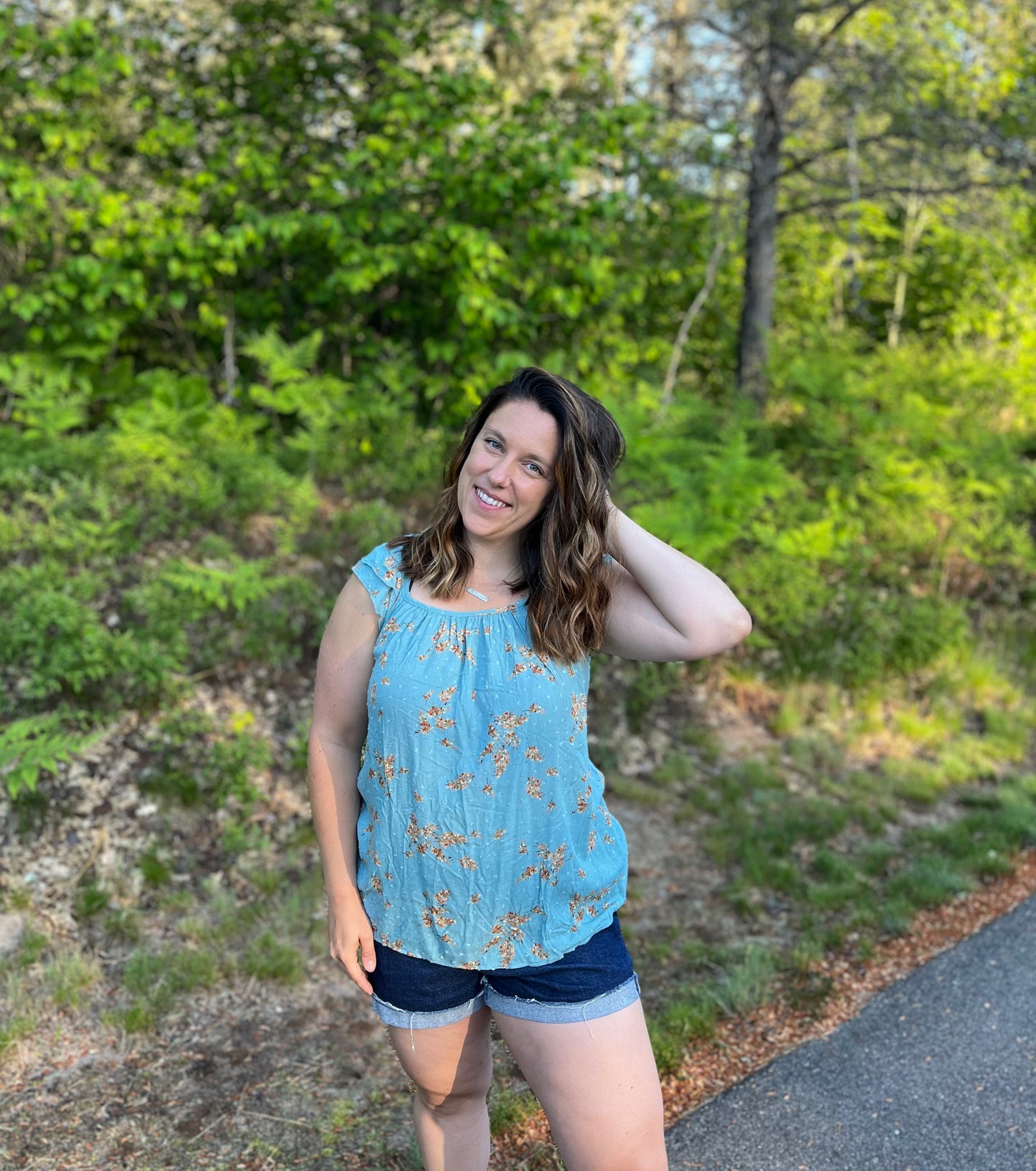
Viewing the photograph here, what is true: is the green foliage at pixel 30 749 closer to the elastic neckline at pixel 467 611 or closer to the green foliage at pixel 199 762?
the green foliage at pixel 199 762

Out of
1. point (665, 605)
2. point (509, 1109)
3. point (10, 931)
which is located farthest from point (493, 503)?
point (10, 931)

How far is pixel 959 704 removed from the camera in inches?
236

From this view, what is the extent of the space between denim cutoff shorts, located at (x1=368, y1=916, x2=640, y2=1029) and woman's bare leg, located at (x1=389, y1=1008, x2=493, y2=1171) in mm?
39

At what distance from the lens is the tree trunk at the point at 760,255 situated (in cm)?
753

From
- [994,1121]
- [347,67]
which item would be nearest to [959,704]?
[994,1121]

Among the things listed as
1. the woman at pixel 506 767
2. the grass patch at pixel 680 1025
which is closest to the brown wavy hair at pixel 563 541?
the woman at pixel 506 767

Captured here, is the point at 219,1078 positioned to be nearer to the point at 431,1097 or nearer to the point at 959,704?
the point at 431,1097

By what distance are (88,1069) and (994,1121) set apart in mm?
2610

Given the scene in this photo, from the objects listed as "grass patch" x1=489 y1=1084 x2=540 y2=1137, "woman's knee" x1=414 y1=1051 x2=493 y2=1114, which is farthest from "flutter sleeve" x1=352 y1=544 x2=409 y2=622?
"grass patch" x1=489 y1=1084 x2=540 y2=1137

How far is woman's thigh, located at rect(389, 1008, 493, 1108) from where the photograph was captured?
6.97 feet

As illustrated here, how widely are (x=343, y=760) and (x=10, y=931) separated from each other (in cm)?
224

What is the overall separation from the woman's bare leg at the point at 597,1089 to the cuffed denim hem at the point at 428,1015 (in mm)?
122

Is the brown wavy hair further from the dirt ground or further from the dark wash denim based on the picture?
the dirt ground

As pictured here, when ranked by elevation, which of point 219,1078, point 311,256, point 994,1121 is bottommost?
point 219,1078
